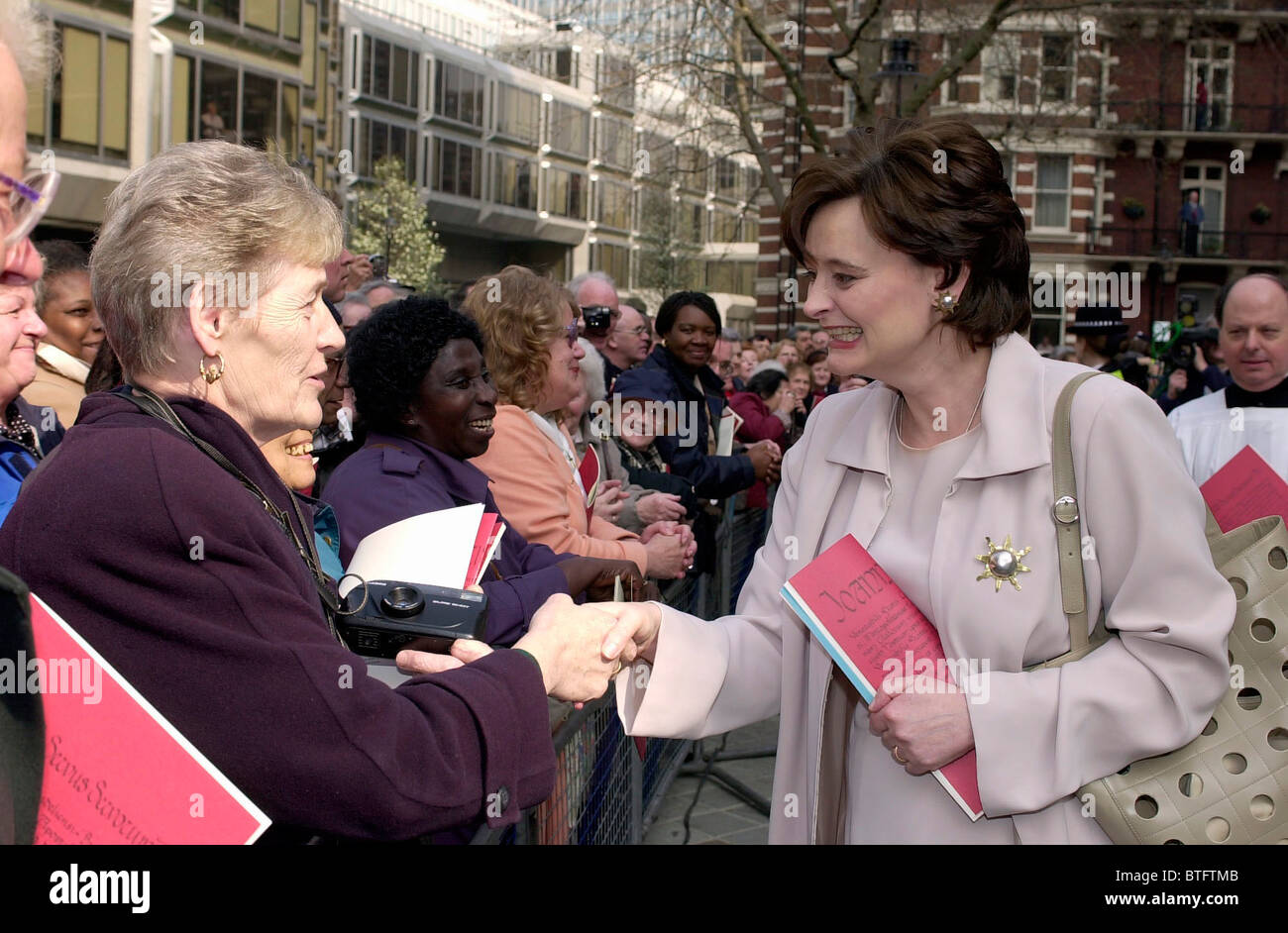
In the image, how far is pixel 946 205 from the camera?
2.72 m

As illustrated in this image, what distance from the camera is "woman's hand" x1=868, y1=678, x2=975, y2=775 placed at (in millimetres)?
2451

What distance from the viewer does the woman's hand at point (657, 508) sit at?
5727mm

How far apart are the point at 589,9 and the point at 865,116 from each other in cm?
388

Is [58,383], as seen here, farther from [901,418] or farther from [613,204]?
[613,204]

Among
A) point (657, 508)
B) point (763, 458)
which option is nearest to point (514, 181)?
point (763, 458)

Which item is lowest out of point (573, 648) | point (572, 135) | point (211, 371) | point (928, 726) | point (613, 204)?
point (928, 726)

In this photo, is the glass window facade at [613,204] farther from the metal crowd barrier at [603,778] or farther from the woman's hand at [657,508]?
the woman's hand at [657,508]

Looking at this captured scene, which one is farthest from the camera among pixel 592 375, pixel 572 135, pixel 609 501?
pixel 572 135

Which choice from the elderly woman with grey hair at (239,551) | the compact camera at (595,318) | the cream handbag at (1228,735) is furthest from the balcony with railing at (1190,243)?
the elderly woman with grey hair at (239,551)

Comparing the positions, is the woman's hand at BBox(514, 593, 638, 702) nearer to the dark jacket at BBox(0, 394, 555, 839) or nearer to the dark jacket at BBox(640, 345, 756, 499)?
the dark jacket at BBox(0, 394, 555, 839)

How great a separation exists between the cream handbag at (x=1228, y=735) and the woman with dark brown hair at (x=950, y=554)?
31 mm

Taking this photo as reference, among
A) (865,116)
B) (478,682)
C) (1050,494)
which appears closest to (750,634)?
(1050,494)

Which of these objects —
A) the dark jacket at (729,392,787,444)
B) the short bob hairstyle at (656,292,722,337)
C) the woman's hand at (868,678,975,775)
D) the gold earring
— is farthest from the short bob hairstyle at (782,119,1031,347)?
the dark jacket at (729,392,787,444)

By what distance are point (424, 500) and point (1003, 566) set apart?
1.75 meters
